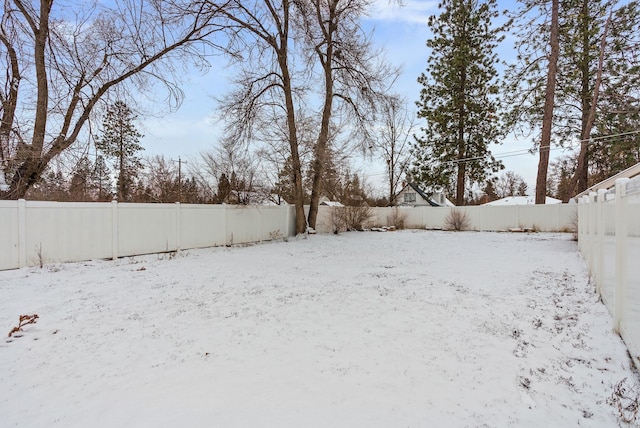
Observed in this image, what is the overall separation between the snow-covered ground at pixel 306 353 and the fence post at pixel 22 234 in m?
0.65

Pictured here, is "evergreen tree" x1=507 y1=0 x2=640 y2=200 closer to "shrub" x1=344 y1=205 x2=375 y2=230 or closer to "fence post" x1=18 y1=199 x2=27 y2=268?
"shrub" x1=344 y1=205 x2=375 y2=230

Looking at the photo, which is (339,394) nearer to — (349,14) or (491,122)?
(349,14)

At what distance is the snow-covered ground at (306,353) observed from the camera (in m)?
2.16

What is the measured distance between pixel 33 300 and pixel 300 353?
3745mm

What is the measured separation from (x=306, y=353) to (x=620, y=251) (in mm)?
2913

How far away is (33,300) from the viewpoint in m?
4.39

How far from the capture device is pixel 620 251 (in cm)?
306

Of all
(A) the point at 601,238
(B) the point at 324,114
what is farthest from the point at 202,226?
(A) the point at 601,238

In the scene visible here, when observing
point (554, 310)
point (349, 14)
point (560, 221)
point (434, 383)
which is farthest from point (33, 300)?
point (560, 221)

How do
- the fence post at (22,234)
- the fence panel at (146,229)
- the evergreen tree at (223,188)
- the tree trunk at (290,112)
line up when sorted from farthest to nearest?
the tree trunk at (290,112) < the evergreen tree at (223,188) < the fence panel at (146,229) < the fence post at (22,234)

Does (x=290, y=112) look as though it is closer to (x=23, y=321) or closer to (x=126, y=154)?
(x=23, y=321)

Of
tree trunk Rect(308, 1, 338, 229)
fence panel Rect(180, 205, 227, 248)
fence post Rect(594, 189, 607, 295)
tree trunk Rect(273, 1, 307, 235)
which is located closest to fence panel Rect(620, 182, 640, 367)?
fence post Rect(594, 189, 607, 295)

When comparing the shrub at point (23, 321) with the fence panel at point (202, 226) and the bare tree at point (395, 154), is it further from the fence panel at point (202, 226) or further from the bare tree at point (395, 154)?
the bare tree at point (395, 154)

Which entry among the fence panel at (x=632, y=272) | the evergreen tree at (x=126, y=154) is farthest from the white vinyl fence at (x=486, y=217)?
the evergreen tree at (x=126, y=154)
